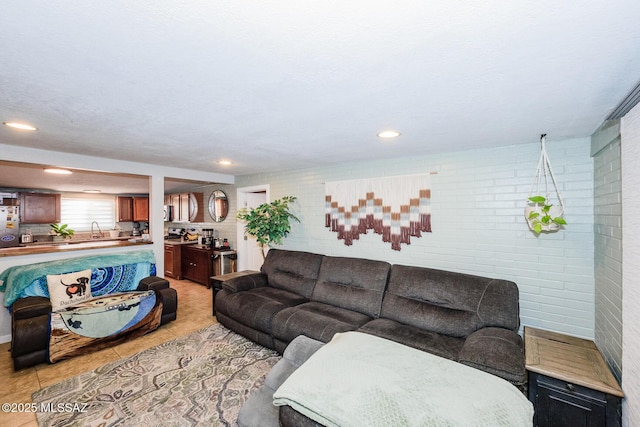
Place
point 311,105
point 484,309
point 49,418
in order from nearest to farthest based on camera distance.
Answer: point 311,105
point 49,418
point 484,309

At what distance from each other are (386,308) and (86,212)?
8.28m

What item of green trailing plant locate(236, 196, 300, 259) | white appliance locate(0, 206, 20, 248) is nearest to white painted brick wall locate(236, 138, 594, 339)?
green trailing plant locate(236, 196, 300, 259)

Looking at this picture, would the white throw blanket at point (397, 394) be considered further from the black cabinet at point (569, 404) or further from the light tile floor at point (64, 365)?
the light tile floor at point (64, 365)

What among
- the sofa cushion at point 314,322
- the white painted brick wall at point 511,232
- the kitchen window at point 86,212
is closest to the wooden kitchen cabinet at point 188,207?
the kitchen window at point 86,212

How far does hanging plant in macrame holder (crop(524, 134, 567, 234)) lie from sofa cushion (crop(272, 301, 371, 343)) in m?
1.76

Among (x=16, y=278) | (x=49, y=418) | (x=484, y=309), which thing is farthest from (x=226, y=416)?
(x=16, y=278)

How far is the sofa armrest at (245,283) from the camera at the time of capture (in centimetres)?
351

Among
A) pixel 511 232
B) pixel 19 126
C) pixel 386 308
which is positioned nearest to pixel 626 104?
pixel 511 232

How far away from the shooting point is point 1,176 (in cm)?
451

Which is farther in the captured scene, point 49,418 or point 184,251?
point 184,251

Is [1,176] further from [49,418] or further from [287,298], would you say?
[287,298]

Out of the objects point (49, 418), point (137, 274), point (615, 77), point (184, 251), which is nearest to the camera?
point (615, 77)

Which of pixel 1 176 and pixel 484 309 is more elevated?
pixel 1 176

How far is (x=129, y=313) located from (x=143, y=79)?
2.82 metres
